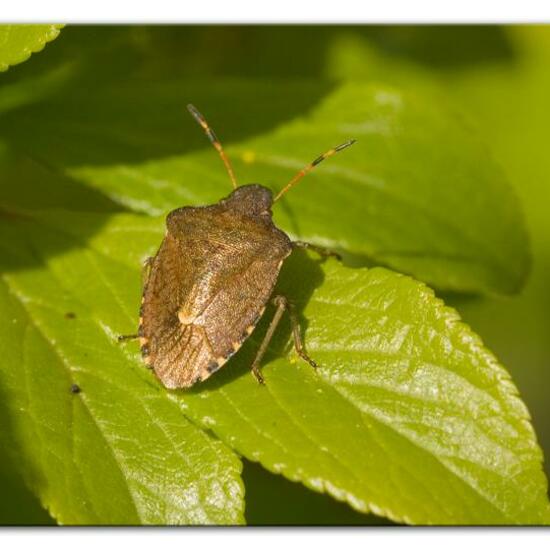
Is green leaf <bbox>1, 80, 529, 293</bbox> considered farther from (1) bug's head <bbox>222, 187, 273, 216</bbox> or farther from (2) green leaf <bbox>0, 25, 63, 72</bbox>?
(2) green leaf <bbox>0, 25, 63, 72</bbox>

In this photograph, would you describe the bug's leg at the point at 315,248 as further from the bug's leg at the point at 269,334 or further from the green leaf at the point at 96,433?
the green leaf at the point at 96,433

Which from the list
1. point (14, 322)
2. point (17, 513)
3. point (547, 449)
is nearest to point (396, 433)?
point (14, 322)

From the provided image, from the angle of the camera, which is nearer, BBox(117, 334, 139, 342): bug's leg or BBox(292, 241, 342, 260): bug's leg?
BBox(117, 334, 139, 342): bug's leg

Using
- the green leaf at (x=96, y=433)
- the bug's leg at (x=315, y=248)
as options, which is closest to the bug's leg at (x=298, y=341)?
the bug's leg at (x=315, y=248)


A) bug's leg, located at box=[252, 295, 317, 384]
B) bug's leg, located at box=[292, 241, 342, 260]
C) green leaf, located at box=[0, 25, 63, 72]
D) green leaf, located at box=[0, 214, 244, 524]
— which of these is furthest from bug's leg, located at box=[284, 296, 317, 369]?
green leaf, located at box=[0, 25, 63, 72]

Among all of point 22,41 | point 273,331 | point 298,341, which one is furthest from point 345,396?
point 22,41

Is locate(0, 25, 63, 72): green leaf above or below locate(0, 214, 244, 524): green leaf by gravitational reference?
above
